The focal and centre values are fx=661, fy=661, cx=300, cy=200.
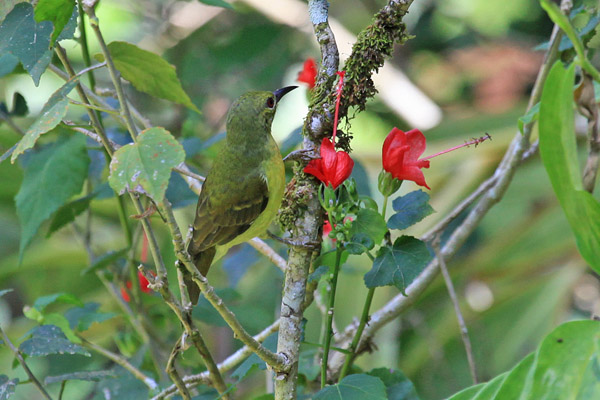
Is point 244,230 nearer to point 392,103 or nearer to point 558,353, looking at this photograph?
point 558,353

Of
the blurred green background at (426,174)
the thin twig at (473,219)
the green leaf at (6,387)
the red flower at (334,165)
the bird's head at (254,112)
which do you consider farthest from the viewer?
the blurred green background at (426,174)

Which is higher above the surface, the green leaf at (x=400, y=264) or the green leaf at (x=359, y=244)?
the green leaf at (x=359, y=244)

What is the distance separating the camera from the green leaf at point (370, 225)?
1282 millimetres

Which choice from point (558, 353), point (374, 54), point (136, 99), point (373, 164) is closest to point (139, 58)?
point (374, 54)

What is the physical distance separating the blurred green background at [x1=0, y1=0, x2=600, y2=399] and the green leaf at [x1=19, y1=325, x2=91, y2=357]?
1.17 meters

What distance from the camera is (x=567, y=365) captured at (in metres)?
1.06

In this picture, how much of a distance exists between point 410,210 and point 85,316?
106 centimetres

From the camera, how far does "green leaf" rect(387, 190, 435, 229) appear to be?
4.50 feet

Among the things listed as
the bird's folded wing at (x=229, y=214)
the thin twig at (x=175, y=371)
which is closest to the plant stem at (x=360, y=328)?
the thin twig at (x=175, y=371)

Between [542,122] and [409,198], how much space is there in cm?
43

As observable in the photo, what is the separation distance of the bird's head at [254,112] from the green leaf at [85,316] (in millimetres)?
715

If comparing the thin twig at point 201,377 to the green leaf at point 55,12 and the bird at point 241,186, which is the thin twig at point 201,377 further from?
the green leaf at point 55,12

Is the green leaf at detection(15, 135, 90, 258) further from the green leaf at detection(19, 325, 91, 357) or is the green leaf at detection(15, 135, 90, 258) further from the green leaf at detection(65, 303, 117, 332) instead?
the green leaf at detection(19, 325, 91, 357)

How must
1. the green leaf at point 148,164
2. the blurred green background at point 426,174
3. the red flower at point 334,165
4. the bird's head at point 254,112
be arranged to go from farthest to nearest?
1. the blurred green background at point 426,174
2. the bird's head at point 254,112
3. the red flower at point 334,165
4. the green leaf at point 148,164
